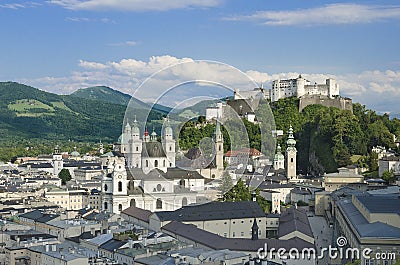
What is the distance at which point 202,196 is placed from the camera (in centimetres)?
3900

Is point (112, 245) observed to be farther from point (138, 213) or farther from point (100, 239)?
point (138, 213)

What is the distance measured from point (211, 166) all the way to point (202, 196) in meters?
3.48

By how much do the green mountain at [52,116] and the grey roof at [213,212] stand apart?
9218cm

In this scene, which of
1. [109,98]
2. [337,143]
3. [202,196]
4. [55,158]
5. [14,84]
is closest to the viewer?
[202,196]

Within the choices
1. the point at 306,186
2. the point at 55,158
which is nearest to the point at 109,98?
the point at 55,158

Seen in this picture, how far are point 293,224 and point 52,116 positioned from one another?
374 feet

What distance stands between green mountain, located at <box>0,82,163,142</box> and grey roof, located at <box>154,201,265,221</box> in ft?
302

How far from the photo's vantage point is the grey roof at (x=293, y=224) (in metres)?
28.4

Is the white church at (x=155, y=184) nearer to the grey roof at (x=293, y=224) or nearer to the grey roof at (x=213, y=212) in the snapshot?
the grey roof at (x=213, y=212)

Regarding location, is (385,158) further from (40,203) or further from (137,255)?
(137,255)

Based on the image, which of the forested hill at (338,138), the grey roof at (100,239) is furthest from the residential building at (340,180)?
the grey roof at (100,239)

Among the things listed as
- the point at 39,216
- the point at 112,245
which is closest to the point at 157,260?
the point at 112,245

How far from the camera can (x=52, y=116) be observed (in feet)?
456

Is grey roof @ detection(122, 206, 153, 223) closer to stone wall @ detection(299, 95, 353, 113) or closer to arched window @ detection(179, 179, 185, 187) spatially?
arched window @ detection(179, 179, 185, 187)
